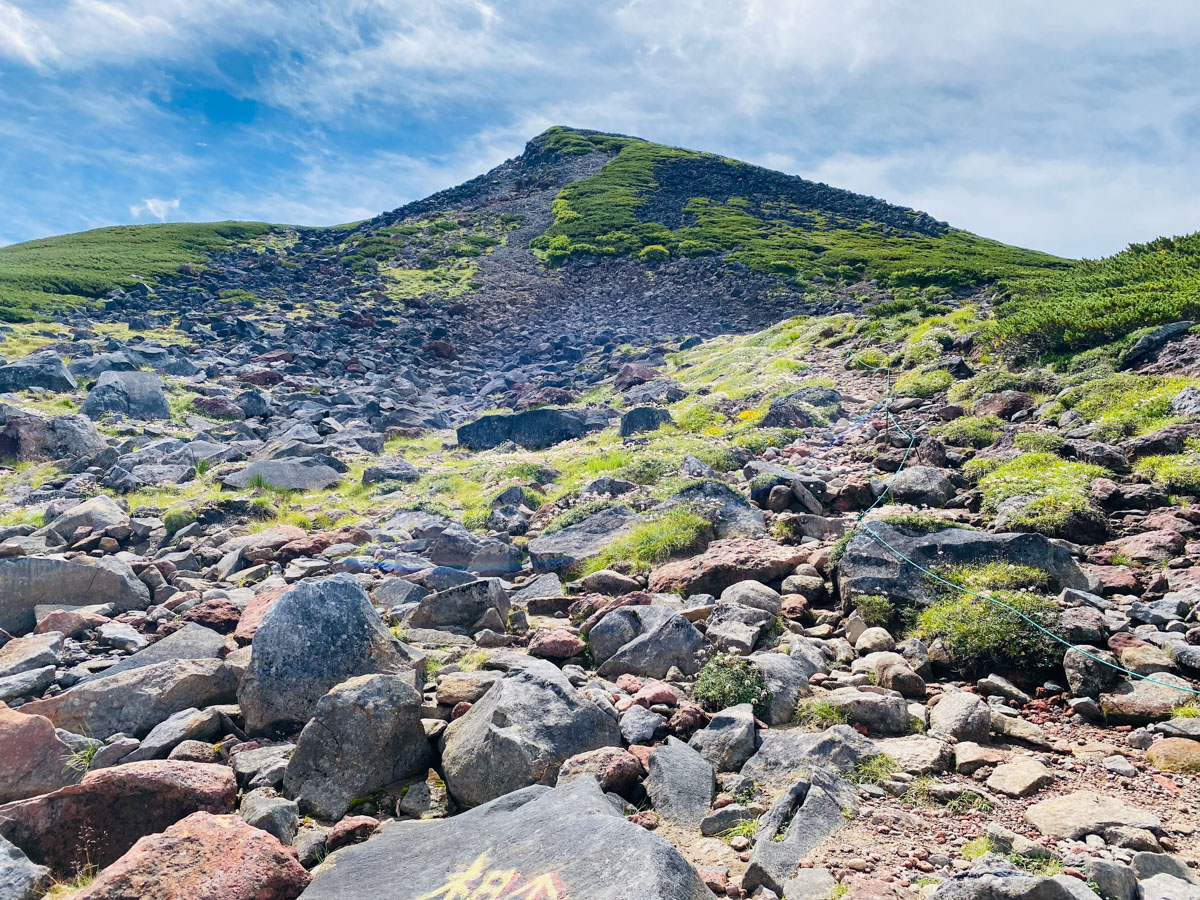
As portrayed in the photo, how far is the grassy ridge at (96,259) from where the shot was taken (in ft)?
135

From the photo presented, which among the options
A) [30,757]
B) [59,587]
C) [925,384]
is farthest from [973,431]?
[59,587]

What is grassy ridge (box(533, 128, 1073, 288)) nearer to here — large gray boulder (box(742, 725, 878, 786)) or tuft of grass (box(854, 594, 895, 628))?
tuft of grass (box(854, 594, 895, 628))

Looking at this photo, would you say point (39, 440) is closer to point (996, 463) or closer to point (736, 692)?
point (736, 692)

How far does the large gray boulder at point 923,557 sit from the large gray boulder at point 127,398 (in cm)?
2092

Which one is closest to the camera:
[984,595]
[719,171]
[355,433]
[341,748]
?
[341,748]

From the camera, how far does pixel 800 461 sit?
44.4ft

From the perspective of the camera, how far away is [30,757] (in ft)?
17.5

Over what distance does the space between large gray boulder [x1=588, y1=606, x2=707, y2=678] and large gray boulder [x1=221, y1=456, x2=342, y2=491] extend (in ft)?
34.2

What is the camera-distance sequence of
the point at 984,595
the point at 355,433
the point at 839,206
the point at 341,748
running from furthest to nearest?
the point at 839,206 → the point at 355,433 → the point at 984,595 → the point at 341,748

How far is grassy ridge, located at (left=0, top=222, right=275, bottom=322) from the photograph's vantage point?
41156mm

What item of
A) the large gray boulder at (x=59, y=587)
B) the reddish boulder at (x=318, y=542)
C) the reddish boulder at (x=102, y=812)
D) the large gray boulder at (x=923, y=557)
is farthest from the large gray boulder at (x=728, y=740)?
the reddish boulder at (x=318, y=542)

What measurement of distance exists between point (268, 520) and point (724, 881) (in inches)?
455

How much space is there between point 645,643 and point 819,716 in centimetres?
196

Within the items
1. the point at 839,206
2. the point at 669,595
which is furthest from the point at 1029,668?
the point at 839,206
